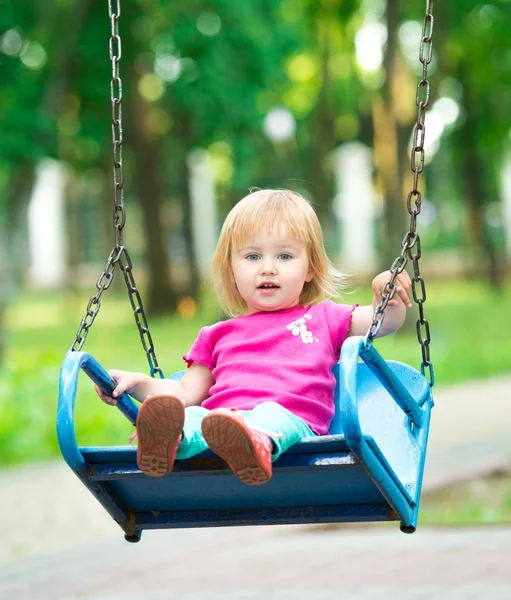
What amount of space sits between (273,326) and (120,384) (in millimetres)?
523

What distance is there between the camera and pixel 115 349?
16891 millimetres

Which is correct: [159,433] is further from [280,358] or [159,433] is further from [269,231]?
[269,231]

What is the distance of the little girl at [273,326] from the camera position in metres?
3.21

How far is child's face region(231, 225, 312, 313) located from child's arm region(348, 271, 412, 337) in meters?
0.23

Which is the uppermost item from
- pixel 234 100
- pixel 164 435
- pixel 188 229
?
pixel 234 100

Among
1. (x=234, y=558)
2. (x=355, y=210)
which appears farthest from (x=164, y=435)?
Result: (x=355, y=210)

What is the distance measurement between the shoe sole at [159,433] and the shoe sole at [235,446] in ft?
0.28

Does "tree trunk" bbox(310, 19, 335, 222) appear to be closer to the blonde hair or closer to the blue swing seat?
the blonde hair

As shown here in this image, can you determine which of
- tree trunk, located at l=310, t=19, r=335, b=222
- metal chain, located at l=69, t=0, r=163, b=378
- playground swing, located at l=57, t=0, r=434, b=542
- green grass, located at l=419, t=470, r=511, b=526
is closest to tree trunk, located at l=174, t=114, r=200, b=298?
tree trunk, located at l=310, t=19, r=335, b=222

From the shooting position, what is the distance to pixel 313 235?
3387 mm

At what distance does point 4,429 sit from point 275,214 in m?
6.29

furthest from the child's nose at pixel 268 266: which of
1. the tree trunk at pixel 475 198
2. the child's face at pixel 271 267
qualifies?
the tree trunk at pixel 475 198

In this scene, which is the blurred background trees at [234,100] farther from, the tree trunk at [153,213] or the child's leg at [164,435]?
the child's leg at [164,435]

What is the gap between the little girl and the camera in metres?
3.21
